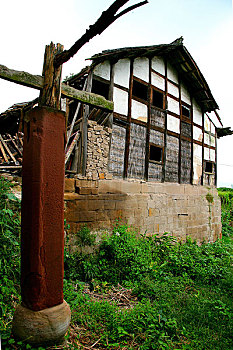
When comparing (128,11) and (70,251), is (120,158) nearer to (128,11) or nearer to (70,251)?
(70,251)

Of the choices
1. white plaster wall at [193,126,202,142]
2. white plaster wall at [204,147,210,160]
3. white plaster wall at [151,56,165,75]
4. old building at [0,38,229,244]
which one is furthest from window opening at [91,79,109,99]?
white plaster wall at [204,147,210,160]

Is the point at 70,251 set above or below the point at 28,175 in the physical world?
below


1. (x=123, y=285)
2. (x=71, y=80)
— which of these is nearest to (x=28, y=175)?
(x=123, y=285)

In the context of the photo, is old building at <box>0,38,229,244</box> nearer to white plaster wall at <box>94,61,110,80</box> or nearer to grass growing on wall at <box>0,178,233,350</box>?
white plaster wall at <box>94,61,110,80</box>

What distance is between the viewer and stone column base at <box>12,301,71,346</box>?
2.41 metres

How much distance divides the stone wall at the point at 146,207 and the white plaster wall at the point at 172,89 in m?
3.91

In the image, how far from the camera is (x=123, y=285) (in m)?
5.50

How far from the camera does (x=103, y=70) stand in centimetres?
717

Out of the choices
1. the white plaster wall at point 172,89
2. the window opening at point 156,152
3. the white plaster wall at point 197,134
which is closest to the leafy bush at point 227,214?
the white plaster wall at point 197,134

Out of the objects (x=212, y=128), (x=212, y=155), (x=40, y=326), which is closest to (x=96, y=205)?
(x=40, y=326)

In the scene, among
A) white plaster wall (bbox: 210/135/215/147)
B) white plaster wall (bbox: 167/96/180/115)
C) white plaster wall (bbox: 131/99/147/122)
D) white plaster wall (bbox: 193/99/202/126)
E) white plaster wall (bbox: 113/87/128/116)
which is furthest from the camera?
white plaster wall (bbox: 210/135/215/147)

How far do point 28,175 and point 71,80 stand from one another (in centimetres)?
541

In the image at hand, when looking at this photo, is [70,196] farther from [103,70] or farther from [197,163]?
[197,163]

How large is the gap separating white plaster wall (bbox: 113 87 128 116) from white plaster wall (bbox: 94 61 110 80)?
48cm
